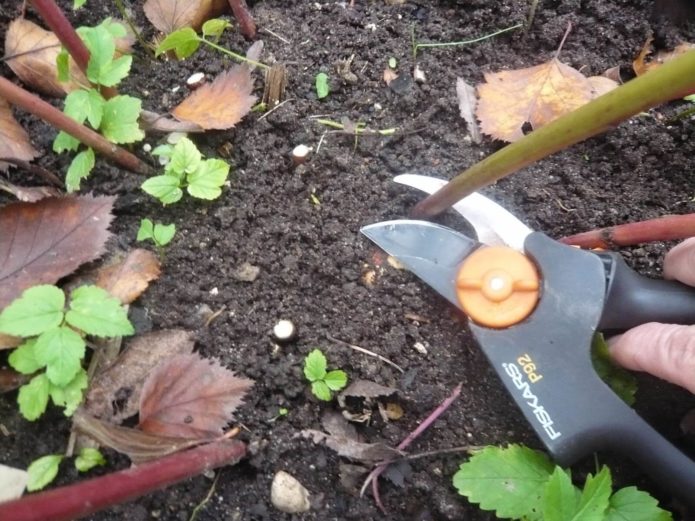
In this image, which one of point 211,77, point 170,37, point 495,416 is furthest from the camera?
point 211,77

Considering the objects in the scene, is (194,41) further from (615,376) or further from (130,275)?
(615,376)

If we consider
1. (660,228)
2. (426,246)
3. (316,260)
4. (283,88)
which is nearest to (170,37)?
(283,88)

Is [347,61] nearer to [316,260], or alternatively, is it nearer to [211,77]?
[211,77]

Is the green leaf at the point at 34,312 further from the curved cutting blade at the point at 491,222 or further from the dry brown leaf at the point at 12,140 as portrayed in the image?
the curved cutting blade at the point at 491,222

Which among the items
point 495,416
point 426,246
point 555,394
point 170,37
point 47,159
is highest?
point 170,37

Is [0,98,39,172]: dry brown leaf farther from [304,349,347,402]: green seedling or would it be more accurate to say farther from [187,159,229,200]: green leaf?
[304,349,347,402]: green seedling

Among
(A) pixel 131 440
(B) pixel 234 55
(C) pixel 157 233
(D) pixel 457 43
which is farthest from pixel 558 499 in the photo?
(B) pixel 234 55
